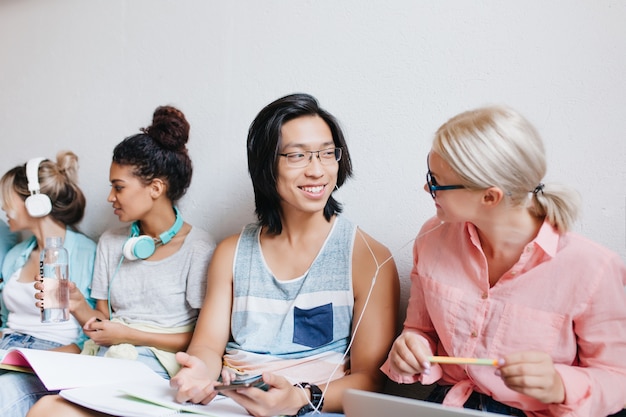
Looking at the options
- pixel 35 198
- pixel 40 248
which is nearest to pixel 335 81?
pixel 35 198

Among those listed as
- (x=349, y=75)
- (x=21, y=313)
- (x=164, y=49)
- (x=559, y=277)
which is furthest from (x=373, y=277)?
(x=21, y=313)

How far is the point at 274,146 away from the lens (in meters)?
1.53

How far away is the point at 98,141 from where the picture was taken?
7.64 feet

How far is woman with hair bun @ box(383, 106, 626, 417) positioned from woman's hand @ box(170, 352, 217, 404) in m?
0.41

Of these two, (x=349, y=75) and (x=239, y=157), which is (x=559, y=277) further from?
(x=239, y=157)

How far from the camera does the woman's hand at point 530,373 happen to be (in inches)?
38.8

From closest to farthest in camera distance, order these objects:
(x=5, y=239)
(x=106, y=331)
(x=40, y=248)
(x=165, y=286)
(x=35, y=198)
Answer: (x=106, y=331), (x=165, y=286), (x=35, y=198), (x=40, y=248), (x=5, y=239)

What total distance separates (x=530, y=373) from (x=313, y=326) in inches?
26.2

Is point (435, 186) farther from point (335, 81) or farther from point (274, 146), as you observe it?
point (335, 81)

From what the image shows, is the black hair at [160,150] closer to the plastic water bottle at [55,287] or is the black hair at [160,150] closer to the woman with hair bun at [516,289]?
the plastic water bottle at [55,287]

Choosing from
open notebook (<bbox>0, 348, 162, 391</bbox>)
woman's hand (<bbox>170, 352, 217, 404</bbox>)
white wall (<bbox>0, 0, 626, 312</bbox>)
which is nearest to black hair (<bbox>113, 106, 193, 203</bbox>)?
white wall (<bbox>0, 0, 626, 312</bbox>)

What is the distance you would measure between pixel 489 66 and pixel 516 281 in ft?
2.17

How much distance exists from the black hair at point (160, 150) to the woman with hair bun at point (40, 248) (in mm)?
405

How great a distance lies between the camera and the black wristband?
51.9 inches
